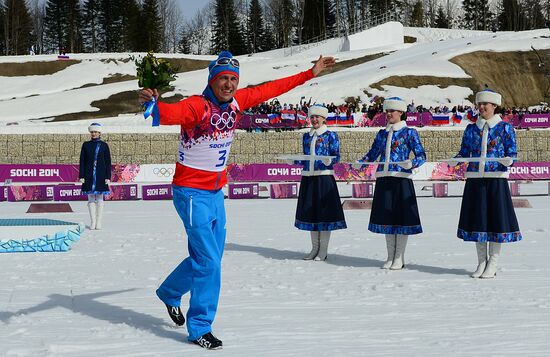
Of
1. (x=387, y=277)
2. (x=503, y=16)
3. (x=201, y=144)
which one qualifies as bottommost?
(x=387, y=277)

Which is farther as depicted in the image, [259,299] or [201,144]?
[259,299]

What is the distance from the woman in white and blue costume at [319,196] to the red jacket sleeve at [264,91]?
3.97 m

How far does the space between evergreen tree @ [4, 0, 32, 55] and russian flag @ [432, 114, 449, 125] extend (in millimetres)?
57399

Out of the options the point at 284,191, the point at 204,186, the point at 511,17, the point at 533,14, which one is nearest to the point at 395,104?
the point at 204,186

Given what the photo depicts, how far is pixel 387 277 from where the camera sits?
29.7 ft

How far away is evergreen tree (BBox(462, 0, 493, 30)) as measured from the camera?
319ft

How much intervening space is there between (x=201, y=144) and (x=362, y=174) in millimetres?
19188

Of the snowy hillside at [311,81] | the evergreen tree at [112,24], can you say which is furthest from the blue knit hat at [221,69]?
the evergreen tree at [112,24]

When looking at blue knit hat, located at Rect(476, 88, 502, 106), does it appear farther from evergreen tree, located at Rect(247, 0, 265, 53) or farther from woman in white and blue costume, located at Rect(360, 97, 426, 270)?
evergreen tree, located at Rect(247, 0, 265, 53)

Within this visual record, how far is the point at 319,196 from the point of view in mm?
10602

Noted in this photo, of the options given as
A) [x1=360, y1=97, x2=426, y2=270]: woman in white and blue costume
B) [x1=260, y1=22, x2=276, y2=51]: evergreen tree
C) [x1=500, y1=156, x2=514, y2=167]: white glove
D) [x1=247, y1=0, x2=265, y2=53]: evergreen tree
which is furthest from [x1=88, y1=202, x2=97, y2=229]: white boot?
[x1=260, y1=22, x2=276, y2=51]: evergreen tree

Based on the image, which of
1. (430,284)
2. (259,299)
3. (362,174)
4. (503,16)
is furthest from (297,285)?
(503,16)

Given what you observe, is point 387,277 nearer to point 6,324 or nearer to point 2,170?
point 6,324

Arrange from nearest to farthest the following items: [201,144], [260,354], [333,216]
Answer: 1. [260,354]
2. [201,144]
3. [333,216]
